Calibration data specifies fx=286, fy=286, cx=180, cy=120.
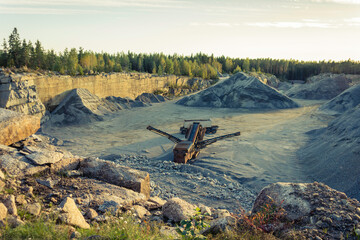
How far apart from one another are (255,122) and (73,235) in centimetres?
2010

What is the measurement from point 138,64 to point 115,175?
48.8m

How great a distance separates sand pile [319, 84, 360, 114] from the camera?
82.3 feet

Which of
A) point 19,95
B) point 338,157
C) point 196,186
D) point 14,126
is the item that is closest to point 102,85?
point 19,95

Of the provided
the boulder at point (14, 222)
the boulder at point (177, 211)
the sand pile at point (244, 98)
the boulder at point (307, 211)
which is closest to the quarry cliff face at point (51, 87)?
the sand pile at point (244, 98)

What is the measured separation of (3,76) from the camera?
1775cm

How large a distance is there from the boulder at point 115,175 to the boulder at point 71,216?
72.9 inches

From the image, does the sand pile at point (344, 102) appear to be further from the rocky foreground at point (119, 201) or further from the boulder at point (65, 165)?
the boulder at point (65, 165)

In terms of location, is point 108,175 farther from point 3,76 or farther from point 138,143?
point 3,76

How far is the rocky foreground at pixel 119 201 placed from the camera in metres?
4.11

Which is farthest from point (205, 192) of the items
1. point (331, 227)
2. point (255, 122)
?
point (255, 122)

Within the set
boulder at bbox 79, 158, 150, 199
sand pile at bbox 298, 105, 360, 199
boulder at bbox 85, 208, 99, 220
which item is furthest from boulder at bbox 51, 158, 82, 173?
sand pile at bbox 298, 105, 360, 199

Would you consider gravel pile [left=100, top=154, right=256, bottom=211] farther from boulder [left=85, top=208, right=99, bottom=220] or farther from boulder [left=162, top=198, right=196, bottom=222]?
boulder [left=85, top=208, right=99, bottom=220]

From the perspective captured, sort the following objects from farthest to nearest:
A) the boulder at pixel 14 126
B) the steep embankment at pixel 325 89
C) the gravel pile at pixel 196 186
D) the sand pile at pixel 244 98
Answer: the steep embankment at pixel 325 89 < the sand pile at pixel 244 98 < the gravel pile at pixel 196 186 < the boulder at pixel 14 126

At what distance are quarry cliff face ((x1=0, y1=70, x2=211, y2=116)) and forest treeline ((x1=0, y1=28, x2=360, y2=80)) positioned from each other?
1.64 m
